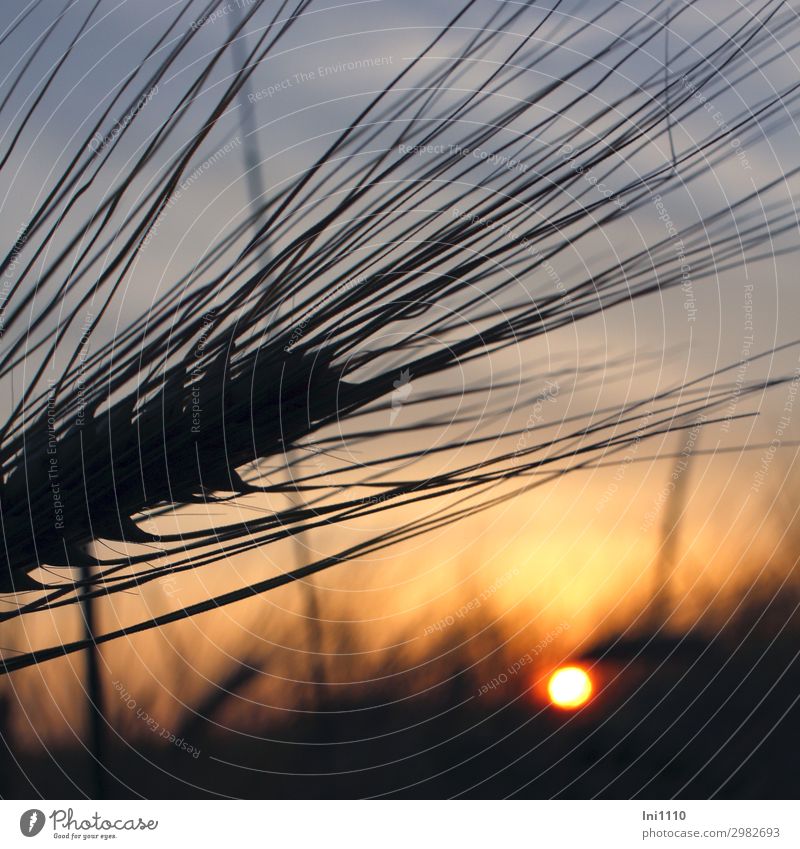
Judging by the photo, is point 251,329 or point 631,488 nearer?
point 251,329

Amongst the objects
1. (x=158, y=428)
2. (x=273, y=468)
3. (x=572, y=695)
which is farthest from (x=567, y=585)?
(x=158, y=428)

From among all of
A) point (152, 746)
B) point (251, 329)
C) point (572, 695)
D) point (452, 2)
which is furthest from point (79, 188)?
point (572, 695)

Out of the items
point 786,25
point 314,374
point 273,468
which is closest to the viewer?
point 314,374

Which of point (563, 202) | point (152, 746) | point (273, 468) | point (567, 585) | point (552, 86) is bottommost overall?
point (152, 746)

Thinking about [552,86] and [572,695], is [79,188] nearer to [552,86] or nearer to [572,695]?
[552,86]

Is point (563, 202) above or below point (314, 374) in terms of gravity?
above

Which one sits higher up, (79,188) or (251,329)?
(79,188)

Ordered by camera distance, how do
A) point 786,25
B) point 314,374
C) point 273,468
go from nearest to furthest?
point 314,374
point 273,468
point 786,25

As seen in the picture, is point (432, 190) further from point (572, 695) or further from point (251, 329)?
point (572, 695)

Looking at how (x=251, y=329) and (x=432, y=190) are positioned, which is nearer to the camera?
(x=251, y=329)
